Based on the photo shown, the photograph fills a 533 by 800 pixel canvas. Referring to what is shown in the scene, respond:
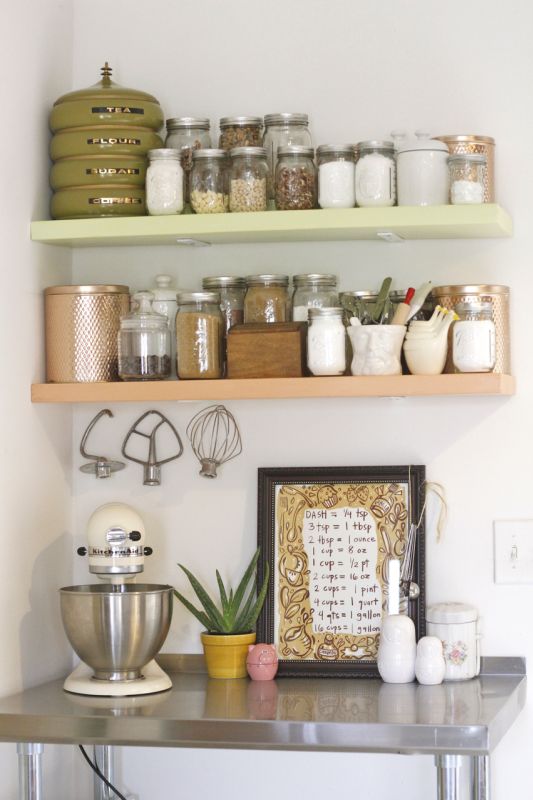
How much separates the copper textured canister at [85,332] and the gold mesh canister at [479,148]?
704 millimetres

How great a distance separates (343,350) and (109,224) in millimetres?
510

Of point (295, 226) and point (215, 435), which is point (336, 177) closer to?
→ point (295, 226)

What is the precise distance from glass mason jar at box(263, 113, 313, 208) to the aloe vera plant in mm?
748

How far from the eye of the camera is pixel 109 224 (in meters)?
2.42

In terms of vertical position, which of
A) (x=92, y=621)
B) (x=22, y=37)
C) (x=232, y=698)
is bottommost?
(x=232, y=698)

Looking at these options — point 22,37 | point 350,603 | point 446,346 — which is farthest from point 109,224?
point 350,603

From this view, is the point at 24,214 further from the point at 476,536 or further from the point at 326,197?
the point at 476,536

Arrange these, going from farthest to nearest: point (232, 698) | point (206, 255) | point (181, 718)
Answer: point (206, 255) → point (232, 698) → point (181, 718)

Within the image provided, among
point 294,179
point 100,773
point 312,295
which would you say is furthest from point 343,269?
point 100,773

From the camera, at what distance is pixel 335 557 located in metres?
2.52

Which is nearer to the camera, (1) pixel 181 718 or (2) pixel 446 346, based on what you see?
(1) pixel 181 718

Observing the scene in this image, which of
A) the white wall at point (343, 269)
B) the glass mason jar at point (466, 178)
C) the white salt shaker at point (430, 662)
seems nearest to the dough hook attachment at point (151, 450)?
the white wall at point (343, 269)

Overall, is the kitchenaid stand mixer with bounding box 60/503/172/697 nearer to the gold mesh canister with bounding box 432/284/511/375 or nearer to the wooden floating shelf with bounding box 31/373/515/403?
the wooden floating shelf with bounding box 31/373/515/403

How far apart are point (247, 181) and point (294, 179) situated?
0.09m
